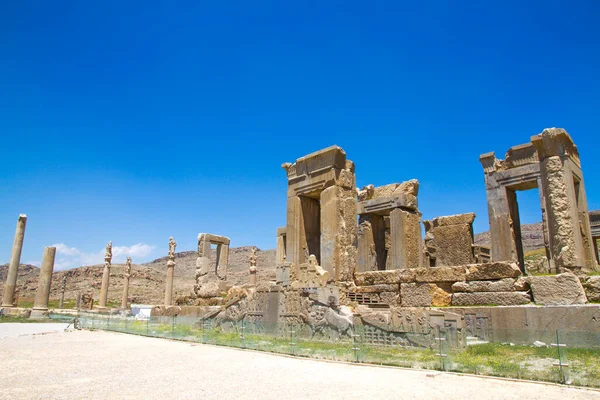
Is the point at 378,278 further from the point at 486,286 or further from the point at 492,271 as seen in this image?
the point at 492,271

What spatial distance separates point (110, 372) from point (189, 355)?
220cm

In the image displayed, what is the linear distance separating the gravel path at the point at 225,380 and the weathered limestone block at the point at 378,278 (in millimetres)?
3891

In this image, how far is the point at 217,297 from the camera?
16.0 m

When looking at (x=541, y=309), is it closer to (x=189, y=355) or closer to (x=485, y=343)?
(x=485, y=343)

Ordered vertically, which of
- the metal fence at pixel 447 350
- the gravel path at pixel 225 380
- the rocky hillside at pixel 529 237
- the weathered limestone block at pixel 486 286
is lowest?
the gravel path at pixel 225 380

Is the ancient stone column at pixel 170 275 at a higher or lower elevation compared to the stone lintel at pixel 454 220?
lower

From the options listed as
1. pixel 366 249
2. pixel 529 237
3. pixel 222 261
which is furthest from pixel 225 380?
pixel 529 237

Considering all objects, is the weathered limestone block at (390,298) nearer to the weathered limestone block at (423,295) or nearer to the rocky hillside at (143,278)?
the weathered limestone block at (423,295)

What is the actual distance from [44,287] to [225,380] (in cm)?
2248

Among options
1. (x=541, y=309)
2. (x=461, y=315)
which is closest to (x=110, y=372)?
→ (x=461, y=315)

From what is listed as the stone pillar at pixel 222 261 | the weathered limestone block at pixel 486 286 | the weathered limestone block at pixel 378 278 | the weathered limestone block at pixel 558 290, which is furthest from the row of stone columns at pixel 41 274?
the weathered limestone block at pixel 558 290

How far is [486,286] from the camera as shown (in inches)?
357

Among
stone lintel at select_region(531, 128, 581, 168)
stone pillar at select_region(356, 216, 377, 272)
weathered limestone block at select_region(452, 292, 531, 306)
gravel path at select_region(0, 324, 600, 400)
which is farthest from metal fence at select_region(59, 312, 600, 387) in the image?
stone pillar at select_region(356, 216, 377, 272)

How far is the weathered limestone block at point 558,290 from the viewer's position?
785cm
